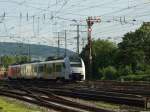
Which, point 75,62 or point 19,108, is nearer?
point 19,108

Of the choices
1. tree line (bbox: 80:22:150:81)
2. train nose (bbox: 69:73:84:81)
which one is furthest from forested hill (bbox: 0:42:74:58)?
train nose (bbox: 69:73:84:81)

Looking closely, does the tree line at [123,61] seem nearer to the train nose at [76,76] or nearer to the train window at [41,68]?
the train window at [41,68]

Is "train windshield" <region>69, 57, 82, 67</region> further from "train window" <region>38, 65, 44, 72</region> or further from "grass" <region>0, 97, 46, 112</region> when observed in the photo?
"grass" <region>0, 97, 46, 112</region>

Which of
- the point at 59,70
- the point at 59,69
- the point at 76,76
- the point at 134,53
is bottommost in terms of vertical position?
the point at 76,76

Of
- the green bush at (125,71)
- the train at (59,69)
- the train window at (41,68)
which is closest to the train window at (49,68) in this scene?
the train at (59,69)

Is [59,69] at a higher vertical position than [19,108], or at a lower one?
lower

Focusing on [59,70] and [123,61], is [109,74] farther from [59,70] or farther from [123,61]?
[59,70]

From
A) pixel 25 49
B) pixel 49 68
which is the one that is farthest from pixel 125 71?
pixel 25 49

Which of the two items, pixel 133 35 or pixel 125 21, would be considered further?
pixel 133 35

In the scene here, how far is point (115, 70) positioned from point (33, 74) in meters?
14.2

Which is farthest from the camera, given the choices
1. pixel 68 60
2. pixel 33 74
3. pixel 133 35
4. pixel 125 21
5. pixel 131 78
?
pixel 133 35

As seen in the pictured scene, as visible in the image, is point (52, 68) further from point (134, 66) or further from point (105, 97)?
point (105, 97)

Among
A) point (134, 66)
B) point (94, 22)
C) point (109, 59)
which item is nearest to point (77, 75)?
point (94, 22)

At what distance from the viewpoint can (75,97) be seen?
31.1m
